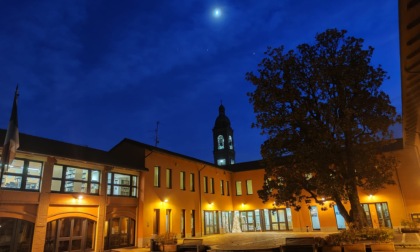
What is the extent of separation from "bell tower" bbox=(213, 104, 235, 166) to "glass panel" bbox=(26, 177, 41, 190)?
111 feet

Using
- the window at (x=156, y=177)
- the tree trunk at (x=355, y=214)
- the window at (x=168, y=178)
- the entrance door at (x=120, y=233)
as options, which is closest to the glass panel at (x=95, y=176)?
the entrance door at (x=120, y=233)

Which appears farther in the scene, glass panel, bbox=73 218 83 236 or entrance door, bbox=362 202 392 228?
entrance door, bbox=362 202 392 228

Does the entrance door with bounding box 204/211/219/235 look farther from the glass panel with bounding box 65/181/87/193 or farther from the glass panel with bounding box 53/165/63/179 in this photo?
the glass panel with bounding box 53/165/63/179

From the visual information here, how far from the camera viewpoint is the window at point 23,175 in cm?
1281

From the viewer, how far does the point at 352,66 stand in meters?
13.4

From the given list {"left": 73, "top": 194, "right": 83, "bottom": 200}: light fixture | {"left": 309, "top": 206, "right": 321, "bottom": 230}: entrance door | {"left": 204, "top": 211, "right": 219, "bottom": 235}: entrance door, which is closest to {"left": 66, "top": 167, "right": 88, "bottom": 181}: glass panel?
{"left": 73, "top": 194, "right": 83, "bottom": 200}: light fixture

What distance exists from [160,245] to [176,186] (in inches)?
310

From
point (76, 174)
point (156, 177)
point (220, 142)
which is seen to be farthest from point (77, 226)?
point (220, 142)

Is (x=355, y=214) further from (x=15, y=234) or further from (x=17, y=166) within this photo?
(x=17, y=166)

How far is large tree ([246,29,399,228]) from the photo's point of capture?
41.9 ft

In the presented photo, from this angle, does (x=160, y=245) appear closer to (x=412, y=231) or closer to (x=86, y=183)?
(x=86, y=183)

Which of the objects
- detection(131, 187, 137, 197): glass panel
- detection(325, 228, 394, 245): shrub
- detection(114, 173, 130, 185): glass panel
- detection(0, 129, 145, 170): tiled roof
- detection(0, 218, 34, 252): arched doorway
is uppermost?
detection(0, 129, 145, 170): tiled roof

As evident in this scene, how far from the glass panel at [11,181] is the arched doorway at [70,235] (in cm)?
236

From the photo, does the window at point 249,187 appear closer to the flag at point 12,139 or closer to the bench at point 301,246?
the bench at point 301,246
